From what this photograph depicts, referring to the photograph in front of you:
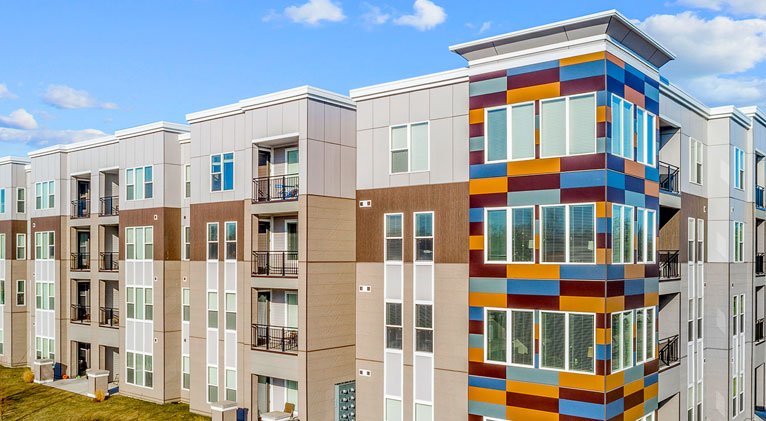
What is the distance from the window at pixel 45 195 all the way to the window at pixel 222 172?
15636 millimetres

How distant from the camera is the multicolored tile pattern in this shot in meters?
18.4

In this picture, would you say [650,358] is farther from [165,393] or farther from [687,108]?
[165,393]

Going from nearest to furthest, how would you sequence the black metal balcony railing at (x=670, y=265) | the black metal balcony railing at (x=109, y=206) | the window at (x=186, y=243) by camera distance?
the black metal balcony railing at (x=670, y=265)
the window at (x=186, y=243)
the black metal balcony railing at (x=109, y=206)

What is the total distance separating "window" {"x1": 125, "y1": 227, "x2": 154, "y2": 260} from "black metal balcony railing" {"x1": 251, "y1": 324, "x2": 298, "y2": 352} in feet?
29.8

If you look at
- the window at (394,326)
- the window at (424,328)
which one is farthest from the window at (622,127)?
the window at (394,326)

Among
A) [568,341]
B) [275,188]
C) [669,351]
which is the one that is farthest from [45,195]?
[669,351]

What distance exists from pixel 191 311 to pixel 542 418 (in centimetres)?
1676

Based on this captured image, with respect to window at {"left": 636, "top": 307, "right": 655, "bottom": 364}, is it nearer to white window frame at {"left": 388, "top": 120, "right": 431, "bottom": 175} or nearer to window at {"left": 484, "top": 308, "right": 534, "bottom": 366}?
window at {"left": 484, "top": 308, "right": 534, "bottom": 366}

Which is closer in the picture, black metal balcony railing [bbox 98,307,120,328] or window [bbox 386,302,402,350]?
window [bbox 386,302,402,350]

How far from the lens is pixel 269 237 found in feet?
87.0

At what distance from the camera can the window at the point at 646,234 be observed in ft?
66.8

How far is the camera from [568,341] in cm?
1878

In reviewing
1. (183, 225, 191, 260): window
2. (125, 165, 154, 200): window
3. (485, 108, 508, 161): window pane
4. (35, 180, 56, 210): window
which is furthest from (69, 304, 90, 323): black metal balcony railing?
(485, 108, 508, 161): window pane

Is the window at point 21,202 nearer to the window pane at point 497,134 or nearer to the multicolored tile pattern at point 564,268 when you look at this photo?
the multicolored tile pattern at point 564,268
